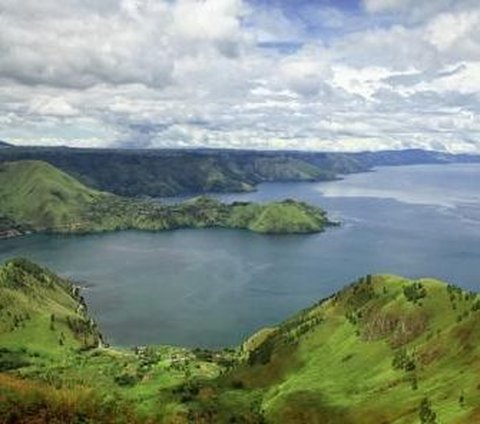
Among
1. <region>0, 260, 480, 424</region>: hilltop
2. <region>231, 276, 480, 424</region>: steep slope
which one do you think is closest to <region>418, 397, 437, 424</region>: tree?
<region>0, 260, 480, 424</region>: hilltop

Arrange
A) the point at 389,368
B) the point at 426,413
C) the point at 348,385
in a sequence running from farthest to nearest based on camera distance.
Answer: the point at 348,385, the point at 389,368, the point at 426,413

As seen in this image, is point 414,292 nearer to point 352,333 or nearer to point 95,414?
point 352,333

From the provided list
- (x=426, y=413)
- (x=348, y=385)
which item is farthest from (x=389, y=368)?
(x=426, y=413)

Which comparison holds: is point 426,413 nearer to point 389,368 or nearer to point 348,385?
point 389,368

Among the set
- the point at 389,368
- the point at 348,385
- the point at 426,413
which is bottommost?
the point at 348,385

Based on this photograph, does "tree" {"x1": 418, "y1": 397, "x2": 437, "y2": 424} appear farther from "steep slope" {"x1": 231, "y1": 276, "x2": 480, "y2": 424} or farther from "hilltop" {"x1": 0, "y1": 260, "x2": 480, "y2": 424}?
"steep slope" {"x1": 231, "y1": 276, "x2": 480, "y2": 424}

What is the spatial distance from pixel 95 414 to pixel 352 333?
82.2m

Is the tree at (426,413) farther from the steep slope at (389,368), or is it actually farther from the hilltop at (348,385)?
the steep slope at (389,368)

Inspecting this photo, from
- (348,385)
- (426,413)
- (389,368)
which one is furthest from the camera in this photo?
(348,385)

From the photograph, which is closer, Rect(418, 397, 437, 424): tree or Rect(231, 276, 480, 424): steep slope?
Rect(418, 397, 437, 424): tree

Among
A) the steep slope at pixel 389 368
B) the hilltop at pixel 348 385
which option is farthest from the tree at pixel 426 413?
the steep slope at pixel 389 368

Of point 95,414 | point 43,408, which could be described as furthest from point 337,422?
point 43,408

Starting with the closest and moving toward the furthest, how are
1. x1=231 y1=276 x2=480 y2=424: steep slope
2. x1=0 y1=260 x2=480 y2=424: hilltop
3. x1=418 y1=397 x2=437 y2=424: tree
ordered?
x1=418 y1=397 x2=437 y2=424: tree → x1=0 y1=260 x2=480 y2=424: hilltop → x1=231 y1=276 x2=480 y2=424: steep slope

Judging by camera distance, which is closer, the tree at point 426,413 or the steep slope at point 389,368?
the tree at point 426,413
